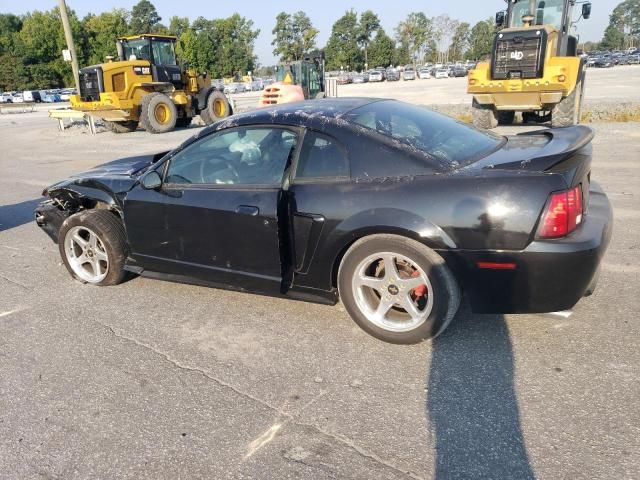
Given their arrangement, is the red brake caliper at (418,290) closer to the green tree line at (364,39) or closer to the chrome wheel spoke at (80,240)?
the chrome wheel spoke at (80,240)

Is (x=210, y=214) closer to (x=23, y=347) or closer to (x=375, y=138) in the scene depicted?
(x=375, y=138)

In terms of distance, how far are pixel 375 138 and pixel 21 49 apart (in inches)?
3536

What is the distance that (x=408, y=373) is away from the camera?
2852 mm

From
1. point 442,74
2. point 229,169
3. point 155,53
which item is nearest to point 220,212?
point 229,169

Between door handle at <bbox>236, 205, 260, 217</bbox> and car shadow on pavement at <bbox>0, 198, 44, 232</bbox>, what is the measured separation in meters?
4.72

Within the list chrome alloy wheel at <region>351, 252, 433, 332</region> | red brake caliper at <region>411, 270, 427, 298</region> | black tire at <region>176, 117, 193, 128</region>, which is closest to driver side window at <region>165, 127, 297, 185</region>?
chrome alloy wheel at <region>351, 252, 433, 332</region>

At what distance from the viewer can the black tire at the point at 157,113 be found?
54.0 ft

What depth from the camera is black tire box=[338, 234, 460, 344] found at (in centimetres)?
290

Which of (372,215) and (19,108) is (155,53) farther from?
(19,108)

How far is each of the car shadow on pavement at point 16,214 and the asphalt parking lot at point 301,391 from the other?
303 cm

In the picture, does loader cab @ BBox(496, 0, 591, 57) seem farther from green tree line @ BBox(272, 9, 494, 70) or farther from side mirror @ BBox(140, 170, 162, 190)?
green tree line @ BBox(272, 9, 494, 70)

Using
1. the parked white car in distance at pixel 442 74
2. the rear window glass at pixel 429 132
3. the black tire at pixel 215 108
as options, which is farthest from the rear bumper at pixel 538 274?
the parked white car in distance at pixel 442 74

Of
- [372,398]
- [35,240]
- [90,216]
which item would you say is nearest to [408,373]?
[372,398]

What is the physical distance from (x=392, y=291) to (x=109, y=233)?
7.97 feet
